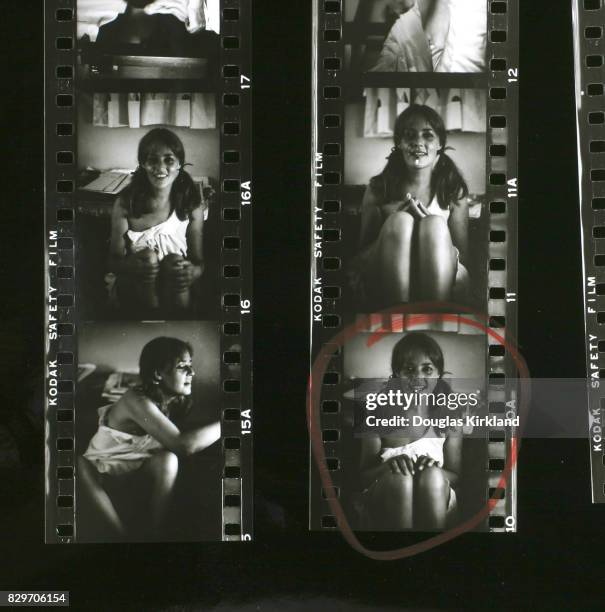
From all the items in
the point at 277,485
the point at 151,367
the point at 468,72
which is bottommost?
the point at 277,485

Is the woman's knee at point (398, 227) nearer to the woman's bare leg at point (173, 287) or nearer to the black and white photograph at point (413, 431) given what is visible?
the black and white photograph at point (413, 431)

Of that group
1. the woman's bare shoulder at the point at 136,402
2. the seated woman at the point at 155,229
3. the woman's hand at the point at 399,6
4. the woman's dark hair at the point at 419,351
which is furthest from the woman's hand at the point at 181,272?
the woman's hand at the point at 399,6

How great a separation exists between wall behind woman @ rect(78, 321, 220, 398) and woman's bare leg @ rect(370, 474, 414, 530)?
0.20 metres

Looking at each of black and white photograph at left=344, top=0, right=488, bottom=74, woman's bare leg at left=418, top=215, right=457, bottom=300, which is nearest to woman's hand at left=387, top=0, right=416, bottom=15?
black and white photograph at left=344, top=0, right=488, bottom=74

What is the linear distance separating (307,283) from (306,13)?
26 centimetres

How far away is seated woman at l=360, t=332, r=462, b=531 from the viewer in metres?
0.71

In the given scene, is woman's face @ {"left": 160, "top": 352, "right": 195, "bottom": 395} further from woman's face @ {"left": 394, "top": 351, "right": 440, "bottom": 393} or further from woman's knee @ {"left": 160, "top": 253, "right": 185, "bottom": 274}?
woman's face @ {"left": 394, "top": 351, "right": 440, "bottom": 393}

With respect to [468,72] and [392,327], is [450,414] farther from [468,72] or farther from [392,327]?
[468,72]

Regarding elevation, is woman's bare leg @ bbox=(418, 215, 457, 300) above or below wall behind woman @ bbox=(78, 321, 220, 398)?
above

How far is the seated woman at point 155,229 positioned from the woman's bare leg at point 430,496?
302mm

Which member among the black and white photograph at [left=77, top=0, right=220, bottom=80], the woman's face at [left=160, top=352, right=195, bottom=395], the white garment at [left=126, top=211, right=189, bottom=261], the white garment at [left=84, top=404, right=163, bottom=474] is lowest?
the white garment at [left=84, top=404, right=163, bottom=474]

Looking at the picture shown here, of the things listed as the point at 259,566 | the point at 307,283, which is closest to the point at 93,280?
the point at 307,283

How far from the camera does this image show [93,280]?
0.70 meters

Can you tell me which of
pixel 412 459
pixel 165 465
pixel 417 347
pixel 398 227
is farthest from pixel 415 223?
pixel 165 465
